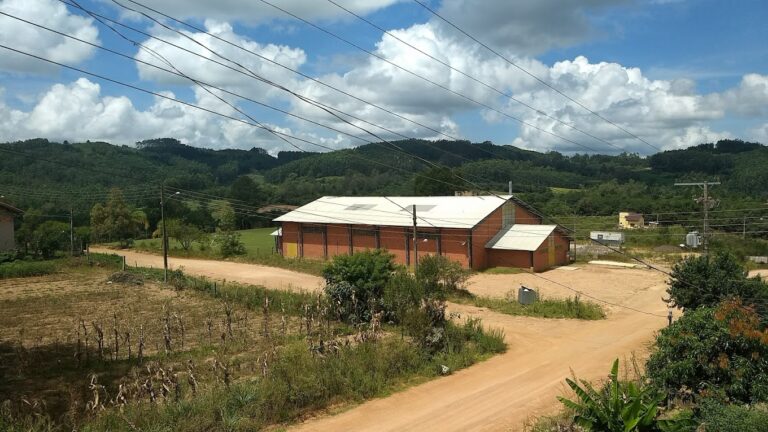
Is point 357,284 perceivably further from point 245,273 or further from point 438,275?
point 245,273

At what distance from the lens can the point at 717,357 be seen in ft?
34.0

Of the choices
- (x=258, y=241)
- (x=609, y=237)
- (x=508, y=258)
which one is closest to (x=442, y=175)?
(x=258, y=241)

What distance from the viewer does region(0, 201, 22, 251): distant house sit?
139ft

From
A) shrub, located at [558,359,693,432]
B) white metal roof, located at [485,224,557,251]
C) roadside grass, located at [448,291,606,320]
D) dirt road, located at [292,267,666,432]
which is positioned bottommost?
dirt road, located at [292,267,666,432]

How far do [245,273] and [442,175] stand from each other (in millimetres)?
45262

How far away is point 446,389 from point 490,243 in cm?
2350

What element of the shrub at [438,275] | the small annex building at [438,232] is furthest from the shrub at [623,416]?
the small annex building at [438,232]

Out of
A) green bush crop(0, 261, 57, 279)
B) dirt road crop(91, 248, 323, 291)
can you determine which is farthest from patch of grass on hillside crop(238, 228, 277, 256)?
green bush crop(0, 261, 57, 279)

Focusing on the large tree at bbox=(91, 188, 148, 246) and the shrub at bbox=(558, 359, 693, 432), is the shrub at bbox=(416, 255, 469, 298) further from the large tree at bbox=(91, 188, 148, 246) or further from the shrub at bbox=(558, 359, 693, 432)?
the large tree at bbox=(91, 188, 148, 246)

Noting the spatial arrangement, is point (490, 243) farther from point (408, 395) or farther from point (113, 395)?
point (113, 395)

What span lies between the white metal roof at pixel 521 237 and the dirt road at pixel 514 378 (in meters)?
9.78

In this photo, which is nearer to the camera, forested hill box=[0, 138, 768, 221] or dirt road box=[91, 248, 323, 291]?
dirt road box=[91, 248, 323, 291]

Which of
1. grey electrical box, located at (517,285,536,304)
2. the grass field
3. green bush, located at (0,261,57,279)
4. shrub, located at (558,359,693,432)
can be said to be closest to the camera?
shrub, located at (558,359,693,432)

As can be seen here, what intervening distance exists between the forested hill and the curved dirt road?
86.9 ft
